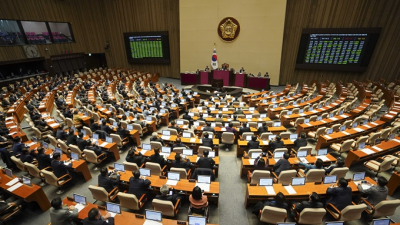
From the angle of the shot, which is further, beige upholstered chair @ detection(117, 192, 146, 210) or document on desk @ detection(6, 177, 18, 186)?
document on desk @ detection(6, 177, 18, 186)

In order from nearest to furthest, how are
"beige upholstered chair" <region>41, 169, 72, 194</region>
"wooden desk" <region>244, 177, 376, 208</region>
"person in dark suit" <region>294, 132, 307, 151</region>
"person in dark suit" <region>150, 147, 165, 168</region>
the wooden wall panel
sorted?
"wooden desk" <region>244, 177, 376, 208</region> < "beige upholstered chair" <region>41, 169, 72, 194</region> < "person in dark suit" <region>150, 147, 165, 168</region> < "person in dark suit" <region>294, 132, 307, 151</region> < the wooden wall panel

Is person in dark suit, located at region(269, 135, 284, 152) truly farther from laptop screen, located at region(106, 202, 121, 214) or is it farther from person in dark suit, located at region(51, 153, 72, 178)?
person in dark suit, located at region(51, 153, 72, 178)

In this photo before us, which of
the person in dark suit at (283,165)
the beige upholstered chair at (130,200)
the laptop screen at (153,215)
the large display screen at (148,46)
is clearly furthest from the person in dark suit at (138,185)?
the large display screen at (148,46)

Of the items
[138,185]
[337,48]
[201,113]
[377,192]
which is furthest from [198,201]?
[337,48]

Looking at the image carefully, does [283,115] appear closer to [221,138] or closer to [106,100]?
[221,138]

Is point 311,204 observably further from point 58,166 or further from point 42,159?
point 42,159

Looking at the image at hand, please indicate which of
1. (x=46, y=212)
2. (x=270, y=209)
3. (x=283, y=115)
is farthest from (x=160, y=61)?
(x=270, y=209)

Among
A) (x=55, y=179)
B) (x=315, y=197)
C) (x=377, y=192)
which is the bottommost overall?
(x=55, y=179)

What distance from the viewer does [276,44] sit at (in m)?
18.7

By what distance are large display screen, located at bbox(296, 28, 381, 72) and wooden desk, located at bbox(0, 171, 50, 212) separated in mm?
20055

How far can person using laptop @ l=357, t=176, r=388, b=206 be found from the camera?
183 inches

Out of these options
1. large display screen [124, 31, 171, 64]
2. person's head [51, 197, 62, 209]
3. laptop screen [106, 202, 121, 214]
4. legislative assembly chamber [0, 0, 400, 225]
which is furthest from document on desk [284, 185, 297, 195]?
large display screen [124, 31, 171, 64]

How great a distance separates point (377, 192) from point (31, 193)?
8.65m

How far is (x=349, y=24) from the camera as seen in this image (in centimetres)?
1647
